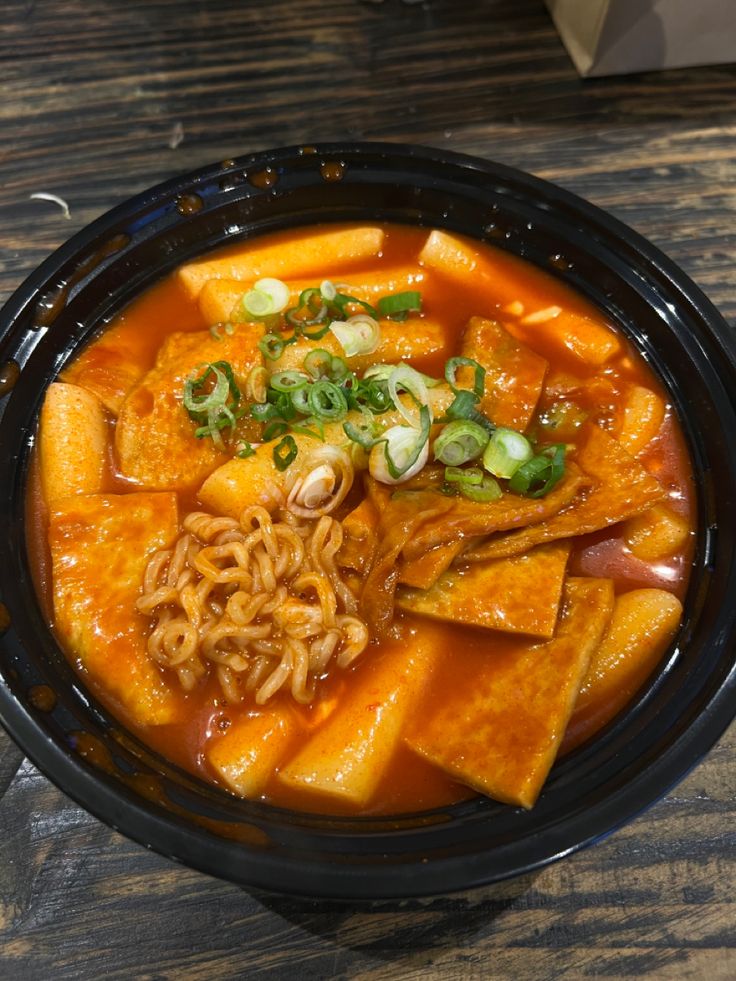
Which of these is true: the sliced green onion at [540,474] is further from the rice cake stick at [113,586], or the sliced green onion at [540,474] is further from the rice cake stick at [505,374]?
the rice cake stick at [113,586]

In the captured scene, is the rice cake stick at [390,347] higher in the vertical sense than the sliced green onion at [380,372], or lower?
higher

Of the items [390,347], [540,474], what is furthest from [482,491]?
[390,347]

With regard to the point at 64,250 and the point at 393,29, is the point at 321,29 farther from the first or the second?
the point at 64,250

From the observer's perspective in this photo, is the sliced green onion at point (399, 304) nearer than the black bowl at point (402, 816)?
No

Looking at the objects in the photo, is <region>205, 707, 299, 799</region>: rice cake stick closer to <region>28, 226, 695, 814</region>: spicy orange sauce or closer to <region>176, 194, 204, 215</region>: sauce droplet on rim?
<region>28, 226, 695, 814</region>: spicy orange sauce

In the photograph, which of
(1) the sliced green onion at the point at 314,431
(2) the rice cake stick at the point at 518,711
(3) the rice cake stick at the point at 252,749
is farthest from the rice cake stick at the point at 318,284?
(3) the rice cake stick at the point at 252,749
